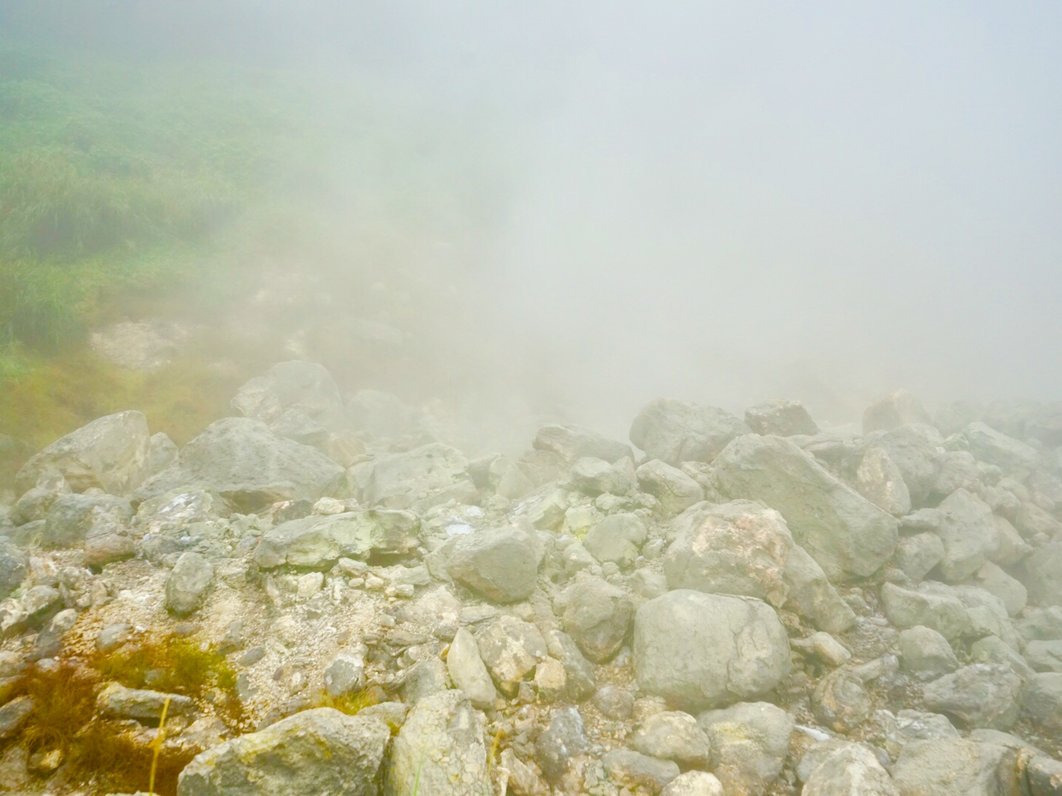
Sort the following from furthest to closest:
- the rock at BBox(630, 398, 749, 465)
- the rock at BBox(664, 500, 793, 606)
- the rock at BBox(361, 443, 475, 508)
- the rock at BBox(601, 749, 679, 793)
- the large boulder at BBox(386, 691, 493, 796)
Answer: the rock at BBox(630, 398, 749, 465) < the rock at BBox(361, 443, 475, 508) < the rock at BBox(664, 500, 793, 606) < the rock at BBox(601, 749, 679, 793) < the large boulder at BBox(386, 691, 493, 796)

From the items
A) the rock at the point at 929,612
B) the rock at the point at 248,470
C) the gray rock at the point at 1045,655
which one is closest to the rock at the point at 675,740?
the rock at the point at 929,612

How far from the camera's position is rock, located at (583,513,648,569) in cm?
822

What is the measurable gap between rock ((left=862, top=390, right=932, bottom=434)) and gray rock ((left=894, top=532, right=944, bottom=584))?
9.73 m

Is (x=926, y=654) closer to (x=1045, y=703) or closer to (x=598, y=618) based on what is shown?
(x=1045, y=703)

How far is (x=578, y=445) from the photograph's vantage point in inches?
508

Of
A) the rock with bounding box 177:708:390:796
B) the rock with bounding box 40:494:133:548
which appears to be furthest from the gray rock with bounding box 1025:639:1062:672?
the rock with bounding box 40:494:133:548

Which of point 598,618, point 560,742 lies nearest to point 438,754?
point 560,742

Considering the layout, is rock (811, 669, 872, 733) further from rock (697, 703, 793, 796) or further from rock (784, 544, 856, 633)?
rock (784, 544, 856, 633)

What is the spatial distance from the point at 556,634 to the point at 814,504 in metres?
5.18

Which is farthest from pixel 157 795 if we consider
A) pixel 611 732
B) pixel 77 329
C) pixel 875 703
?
pixel 77 329

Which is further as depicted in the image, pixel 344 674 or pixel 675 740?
pixel 344 674

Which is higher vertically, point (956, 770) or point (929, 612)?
point (956, 770)

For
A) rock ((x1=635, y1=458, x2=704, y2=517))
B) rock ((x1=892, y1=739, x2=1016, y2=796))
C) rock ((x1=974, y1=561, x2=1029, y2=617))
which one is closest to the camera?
rock ((x1=892, y1=739, x2=1016, y2=796))

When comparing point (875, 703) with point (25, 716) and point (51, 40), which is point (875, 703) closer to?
point (25, 716)
